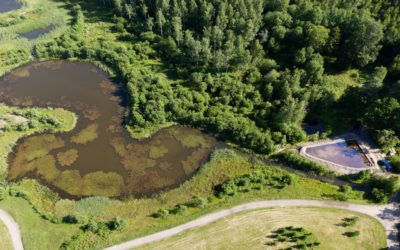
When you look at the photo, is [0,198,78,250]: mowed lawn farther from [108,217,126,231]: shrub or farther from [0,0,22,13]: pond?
[0,0,22,13]: pond

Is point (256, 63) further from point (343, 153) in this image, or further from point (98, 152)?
point (98, 152)

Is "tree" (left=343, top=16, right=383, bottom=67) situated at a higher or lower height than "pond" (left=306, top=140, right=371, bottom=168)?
higher

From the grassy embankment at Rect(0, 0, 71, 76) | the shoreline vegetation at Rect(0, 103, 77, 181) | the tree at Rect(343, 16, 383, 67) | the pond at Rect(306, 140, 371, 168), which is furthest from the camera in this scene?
the grassy embankment at Rect(0, 0, 71, 76)

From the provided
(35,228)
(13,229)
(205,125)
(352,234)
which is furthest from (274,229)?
(13,229)

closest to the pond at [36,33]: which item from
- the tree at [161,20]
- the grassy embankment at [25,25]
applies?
the grassy embankment at [25,25]

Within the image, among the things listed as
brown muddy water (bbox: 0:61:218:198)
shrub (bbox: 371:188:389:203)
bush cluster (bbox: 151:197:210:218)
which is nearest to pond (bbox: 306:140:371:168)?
shrub (bbox: 371:188:389:203)

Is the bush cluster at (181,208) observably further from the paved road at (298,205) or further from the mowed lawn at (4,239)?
the mowed lawn at (4,239)
